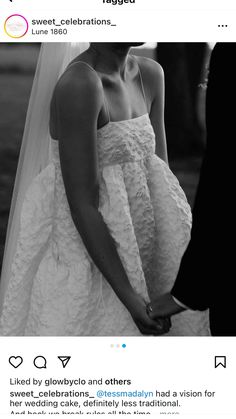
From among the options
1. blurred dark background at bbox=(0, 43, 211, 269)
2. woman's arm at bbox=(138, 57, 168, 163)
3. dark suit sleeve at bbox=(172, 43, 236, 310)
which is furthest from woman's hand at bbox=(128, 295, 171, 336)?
blurred dark background at bbox=(0, 43, 211, 269)

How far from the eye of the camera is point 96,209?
1735 millimetres

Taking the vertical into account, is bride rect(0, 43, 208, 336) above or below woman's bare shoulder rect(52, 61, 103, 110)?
below

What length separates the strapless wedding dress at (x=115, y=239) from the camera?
1.75 meters

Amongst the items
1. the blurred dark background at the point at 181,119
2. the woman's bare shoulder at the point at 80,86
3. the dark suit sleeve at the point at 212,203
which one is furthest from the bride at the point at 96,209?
the blurred dark background at the point at 181,119

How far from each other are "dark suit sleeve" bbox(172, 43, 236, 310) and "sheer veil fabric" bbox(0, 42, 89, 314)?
1.95 ft

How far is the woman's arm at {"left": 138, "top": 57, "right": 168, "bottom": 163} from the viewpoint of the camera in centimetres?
193

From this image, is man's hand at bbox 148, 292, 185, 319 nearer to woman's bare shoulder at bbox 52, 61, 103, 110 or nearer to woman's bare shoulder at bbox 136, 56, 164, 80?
woman's bare shoulder at bbox 52, 61, 103, 110

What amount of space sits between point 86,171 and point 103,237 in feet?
0.54
